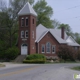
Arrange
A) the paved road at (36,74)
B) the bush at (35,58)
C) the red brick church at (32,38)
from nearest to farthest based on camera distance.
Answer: the paved road at (36,74) < the bush at (35,58) < the red brick church at (32,38)

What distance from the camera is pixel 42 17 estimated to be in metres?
77.4

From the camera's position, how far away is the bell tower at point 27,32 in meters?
57.8

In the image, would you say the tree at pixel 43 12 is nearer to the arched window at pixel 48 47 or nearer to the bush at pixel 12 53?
the arched window at pixel 48 47

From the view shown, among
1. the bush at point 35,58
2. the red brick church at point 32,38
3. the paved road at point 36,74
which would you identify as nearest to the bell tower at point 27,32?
the red brick church at point 32,38

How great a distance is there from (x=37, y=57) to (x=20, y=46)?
5.68 metres

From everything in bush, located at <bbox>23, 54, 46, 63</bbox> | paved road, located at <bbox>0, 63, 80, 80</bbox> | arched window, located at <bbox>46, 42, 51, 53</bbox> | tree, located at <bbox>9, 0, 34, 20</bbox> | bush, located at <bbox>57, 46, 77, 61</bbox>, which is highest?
tree, located at <bbox>9, 0, 34, 20</bbox>

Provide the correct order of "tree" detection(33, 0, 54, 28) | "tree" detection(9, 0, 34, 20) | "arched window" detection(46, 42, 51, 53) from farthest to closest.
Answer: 1. "tree" detection(33, 0, 54, 28)
2. "tree" detection(9, 0, 34, 20)
3. "arched window" detection(46, 42, 51, 53)

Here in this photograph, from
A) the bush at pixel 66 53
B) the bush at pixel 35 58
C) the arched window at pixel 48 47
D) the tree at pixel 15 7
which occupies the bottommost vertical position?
the bush at pixel 35 58

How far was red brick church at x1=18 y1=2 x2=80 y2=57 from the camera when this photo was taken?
191 feet

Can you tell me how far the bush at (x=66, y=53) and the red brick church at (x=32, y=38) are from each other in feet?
13.0

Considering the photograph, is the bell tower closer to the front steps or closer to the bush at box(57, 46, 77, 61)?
the front steps

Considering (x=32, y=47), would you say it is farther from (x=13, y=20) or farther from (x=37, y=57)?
(x=13, y=20)

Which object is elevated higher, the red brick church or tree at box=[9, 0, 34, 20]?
tree at box=[9, 0, 34, 20]

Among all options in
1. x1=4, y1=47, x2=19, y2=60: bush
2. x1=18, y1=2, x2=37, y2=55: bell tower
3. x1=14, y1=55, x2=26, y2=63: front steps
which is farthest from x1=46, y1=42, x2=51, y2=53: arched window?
x1=4, y1=47, x2=19, y2=60: bush
